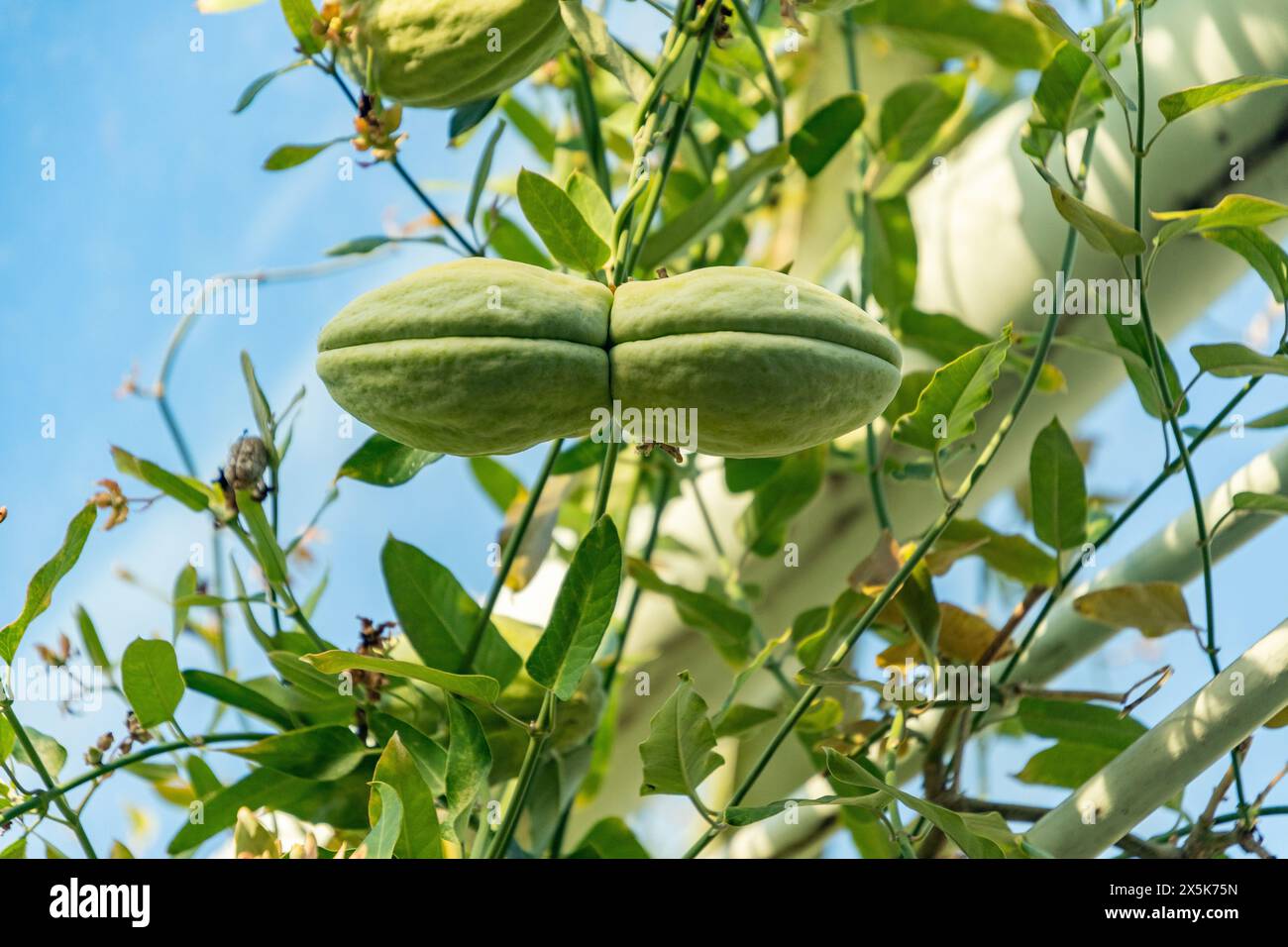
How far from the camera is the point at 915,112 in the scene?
0.72 m

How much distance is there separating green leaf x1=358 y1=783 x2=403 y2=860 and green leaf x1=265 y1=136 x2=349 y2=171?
0.35 m

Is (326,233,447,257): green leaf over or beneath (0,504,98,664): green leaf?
over

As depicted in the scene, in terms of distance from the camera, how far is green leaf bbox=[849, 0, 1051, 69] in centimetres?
71

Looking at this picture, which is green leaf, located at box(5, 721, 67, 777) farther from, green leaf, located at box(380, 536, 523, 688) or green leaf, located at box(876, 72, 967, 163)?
green leaf, located at box(876, 72, 967, 163)

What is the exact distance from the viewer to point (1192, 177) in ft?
2.09

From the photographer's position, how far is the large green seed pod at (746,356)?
37cm

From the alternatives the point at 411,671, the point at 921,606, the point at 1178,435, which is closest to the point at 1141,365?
the point at 1178,435

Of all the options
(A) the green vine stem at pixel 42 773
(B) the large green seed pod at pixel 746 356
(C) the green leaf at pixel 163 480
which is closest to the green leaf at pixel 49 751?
(A) the green vine stem at pixel 42 773

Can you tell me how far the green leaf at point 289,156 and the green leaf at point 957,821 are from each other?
1.31 feet

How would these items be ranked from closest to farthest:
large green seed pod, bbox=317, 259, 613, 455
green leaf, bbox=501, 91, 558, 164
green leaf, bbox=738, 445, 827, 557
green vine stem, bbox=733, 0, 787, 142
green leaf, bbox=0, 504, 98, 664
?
large green seed pod, bbox=317, 259, 613, 455 → green leaf, bbox=0, 504, 98, 664 → green vine stem, bbox=733, 0, 787, 142 → green leaf, bbox=738, 445, 827, 557 → green leaf, bbox=501, 91, 558, 164

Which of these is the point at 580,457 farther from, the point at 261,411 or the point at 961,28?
the point at 961,28

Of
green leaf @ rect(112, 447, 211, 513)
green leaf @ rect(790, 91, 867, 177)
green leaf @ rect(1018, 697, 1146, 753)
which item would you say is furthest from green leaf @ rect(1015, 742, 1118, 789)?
green leaf @ rect(112, 447, 211, 513)
